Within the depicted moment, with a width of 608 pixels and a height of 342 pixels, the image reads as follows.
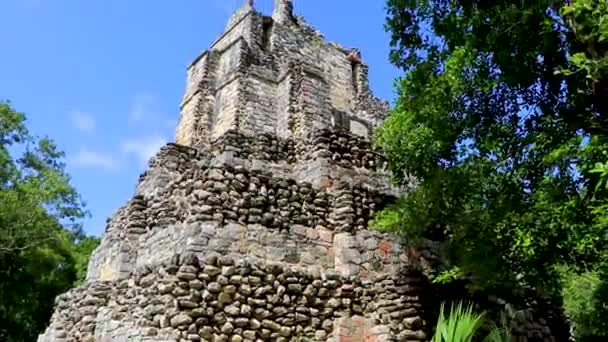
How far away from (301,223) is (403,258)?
186cm

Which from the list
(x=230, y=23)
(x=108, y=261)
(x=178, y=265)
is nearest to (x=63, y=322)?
(x=108, y=261)

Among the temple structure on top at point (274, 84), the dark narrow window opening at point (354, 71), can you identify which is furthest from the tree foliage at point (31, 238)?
the dark narrow window opening at point (354, 71)

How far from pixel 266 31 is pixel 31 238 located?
11.2 meters

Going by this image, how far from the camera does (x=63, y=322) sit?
9992mm

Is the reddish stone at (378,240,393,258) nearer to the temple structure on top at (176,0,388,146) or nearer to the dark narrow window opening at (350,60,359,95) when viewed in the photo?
the temple structure on top at (176,0,388,146)

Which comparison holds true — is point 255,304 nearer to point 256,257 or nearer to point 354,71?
point 256,257

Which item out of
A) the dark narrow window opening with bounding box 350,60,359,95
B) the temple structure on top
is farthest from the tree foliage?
the dark narrow window opening with bounding box 350,60,359,95

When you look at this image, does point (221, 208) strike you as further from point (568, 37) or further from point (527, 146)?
point (568, 37)

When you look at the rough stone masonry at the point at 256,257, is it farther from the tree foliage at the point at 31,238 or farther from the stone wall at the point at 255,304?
the tree foliage at the point at 31,238

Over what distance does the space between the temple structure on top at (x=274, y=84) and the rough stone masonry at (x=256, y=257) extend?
17.6ft

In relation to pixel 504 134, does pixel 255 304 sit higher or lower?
lower

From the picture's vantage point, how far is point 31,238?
59.5 feet

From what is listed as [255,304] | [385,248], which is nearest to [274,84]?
[385,248]

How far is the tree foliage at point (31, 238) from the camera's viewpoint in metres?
17.7
